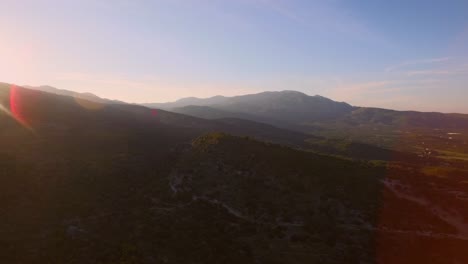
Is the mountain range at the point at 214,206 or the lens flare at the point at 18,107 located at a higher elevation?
the lens flare at the point at 18,107

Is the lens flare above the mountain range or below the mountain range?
above

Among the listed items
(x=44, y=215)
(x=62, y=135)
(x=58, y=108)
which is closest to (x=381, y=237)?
(x=44, y=215)

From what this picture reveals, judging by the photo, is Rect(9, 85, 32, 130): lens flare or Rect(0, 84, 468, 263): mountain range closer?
Rect(0, 84, 468, 263): mountain range

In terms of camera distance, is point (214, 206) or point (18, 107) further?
point (18, 107)

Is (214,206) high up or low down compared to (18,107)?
down

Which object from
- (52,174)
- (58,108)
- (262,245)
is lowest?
(262,245)

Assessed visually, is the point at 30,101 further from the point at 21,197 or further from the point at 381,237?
the point at 381,237

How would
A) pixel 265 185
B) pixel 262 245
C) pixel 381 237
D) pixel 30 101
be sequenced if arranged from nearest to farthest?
pixel 262 245, pixel 381 237, pixel 265 185, pixel 30 101

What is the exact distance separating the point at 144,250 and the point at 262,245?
45.7ft

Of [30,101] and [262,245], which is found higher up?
[30,101]

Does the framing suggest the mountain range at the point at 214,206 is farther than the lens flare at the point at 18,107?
No

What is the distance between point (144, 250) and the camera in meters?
36.0

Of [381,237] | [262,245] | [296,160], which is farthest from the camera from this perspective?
[296,160]

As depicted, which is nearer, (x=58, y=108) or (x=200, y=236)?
(x=200, y=236)
